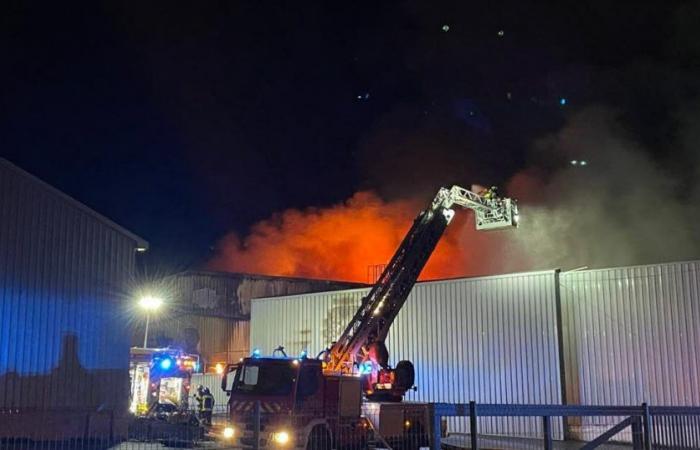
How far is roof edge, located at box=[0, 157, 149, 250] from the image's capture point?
1680cm

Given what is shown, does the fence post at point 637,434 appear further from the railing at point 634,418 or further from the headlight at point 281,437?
the headlight at point 281,437

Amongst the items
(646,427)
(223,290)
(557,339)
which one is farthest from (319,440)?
(223,290)

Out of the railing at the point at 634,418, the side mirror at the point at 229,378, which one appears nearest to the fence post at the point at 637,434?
the railing at the point at 634,418

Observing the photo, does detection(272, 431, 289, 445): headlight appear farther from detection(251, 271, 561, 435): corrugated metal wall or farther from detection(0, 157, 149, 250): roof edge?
detection(251, 271, 561, 435): corrugated metal wall

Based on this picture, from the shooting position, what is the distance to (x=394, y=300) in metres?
17.6

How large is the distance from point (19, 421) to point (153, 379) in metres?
6.64

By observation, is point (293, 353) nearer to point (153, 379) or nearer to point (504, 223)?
point (153, 379)

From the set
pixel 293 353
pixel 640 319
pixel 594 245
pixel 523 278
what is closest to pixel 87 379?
pixel 293 353

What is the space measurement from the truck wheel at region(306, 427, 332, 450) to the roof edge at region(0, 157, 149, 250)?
27.4 feet

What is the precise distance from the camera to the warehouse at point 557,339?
18297mm

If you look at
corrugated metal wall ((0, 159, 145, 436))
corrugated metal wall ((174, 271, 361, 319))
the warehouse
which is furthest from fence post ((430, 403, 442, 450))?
corrugated metal wall ((174, 271, 361, 319))

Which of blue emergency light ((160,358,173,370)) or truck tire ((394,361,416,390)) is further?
blue emergency light ((160,358,173,370))

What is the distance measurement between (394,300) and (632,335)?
6.50 m

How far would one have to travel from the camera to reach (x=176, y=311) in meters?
32.0
